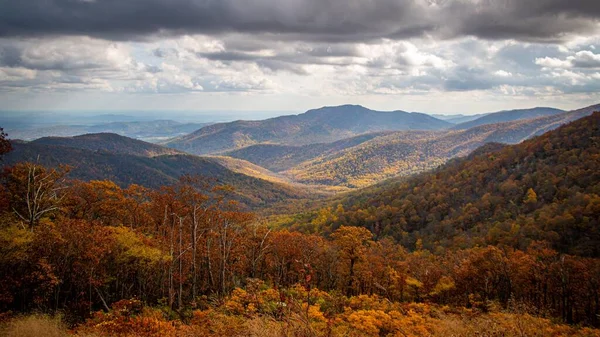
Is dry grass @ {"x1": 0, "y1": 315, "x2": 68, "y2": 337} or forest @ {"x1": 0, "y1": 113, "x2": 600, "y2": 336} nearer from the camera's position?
dry grass @ {"x1": 0, "y1": 315, "x2": 68, "y2": 337}

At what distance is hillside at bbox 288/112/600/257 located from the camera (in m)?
67.9

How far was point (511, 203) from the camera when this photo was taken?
98.8 metres

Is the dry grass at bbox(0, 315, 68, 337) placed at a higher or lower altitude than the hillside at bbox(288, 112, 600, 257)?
higher

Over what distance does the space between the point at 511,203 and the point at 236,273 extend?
83.7 m

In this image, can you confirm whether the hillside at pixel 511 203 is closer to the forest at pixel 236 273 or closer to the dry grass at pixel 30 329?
the forest at pixel 236 273

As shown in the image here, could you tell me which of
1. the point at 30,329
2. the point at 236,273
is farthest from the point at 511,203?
the point at 30,329

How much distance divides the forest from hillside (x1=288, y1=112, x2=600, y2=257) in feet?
2.72

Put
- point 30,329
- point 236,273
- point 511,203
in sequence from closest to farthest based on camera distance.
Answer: point 30,329 → point 236,273 → point 511,203

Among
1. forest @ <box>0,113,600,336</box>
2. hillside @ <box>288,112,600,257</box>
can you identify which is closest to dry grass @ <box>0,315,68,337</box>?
forest @ <box>0,113,600,336</box>

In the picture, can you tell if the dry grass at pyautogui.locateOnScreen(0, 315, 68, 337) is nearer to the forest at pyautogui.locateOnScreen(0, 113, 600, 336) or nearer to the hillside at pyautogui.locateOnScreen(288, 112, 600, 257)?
the forest at pyautogui.locateOnScreen(0, 113, 600, 336)

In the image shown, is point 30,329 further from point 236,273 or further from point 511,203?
point 511,203

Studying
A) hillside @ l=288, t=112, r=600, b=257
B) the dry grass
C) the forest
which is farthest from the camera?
hillside @ l=288, t=112, r=600, b=257

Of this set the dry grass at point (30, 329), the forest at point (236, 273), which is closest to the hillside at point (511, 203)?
the forest at point (236, 273)

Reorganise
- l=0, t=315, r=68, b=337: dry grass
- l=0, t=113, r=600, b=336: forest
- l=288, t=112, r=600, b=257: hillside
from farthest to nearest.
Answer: l=288, t=112, r=600, b=257: hillside
l=0, t=113, r=600, b=336: forest
l=0, t=315, r=68, b=337: dry grass
